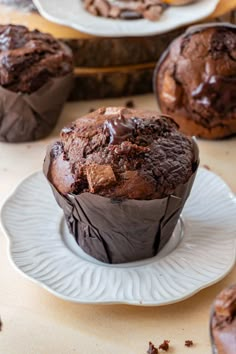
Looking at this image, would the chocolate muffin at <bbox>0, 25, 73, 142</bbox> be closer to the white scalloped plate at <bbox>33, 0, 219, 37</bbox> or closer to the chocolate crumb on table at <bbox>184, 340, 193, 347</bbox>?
the white scalloped plate at <bbox>33, 0, 219, 37</bbox>

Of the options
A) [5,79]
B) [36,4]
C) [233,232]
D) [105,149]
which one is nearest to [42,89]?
[5,79]

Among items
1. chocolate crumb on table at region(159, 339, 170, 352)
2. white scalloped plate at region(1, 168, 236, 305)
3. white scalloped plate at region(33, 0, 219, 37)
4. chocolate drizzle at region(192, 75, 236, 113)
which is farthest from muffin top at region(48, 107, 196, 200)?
white scalloped plate at region(33, 0, 219, 37)

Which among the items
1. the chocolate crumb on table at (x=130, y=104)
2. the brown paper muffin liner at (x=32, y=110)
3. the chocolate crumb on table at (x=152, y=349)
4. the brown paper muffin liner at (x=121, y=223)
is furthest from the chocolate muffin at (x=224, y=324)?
the chocolate crumb on table at (x=130, y=104)

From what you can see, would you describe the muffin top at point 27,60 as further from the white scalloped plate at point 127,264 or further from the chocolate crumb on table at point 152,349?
the chocolate crumb on table at point 152,349

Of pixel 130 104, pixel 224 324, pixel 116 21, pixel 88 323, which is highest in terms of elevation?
pixel 224 324

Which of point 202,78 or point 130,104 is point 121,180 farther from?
point 130,104

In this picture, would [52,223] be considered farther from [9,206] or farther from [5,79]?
[5,79]

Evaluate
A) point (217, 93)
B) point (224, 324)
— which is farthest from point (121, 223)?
point (217, 93)
